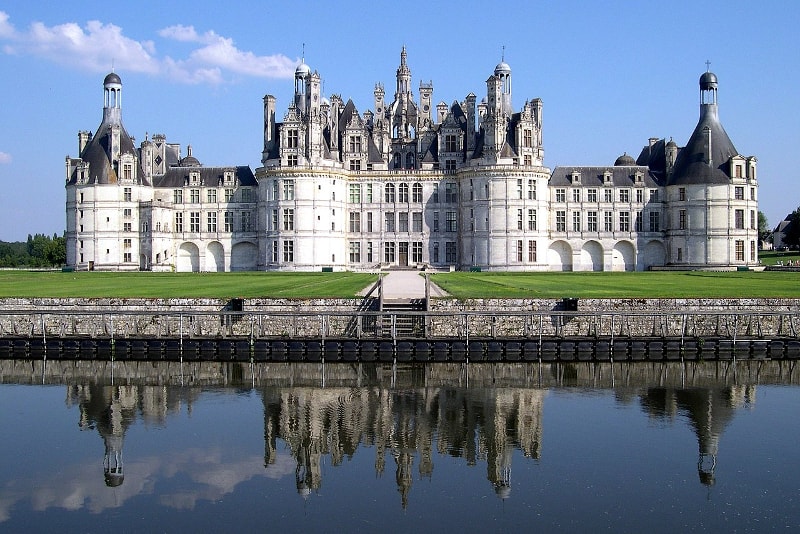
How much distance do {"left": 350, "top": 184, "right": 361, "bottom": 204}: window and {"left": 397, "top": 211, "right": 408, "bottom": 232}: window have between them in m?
3.97

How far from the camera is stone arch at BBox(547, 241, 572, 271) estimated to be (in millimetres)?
80381

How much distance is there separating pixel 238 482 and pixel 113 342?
1887cm

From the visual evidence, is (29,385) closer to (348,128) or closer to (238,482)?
(238,482)

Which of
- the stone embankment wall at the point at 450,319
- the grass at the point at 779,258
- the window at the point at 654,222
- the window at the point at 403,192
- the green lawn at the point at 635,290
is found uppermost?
the window at the point at 403,192

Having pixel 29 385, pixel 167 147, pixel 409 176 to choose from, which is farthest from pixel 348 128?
pixel 29 385

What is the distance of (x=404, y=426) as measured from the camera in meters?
23.0

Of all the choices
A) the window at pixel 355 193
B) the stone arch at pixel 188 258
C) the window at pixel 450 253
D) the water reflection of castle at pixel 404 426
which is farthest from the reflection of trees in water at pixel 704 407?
the stone arch at pixel 188 258

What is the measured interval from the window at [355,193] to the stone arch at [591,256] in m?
20.9

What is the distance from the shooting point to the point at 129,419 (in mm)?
24016

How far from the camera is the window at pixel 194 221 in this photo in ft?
267

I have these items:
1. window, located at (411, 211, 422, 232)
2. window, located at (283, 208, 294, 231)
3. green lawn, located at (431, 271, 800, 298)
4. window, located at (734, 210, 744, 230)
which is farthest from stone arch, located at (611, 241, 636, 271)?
window, located at (283, 208, 294, 231)

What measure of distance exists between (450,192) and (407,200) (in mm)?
3928

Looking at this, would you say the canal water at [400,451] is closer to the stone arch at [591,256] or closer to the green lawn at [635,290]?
the green lawn at [635,290]

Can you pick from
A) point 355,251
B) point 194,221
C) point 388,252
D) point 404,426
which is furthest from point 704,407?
point 194,221
